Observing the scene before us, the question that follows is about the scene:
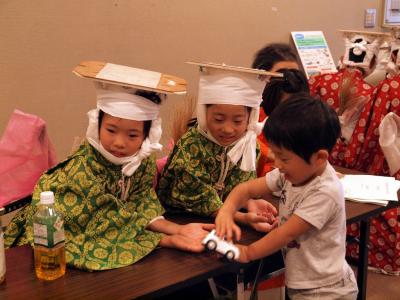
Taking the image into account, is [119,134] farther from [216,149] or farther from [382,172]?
[382,172]

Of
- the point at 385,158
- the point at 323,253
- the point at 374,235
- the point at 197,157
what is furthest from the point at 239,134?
the point at 374,235

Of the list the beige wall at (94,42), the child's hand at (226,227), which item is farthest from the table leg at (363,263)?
the beige wall at (94,42)

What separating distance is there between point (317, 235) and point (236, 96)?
Result: 1.48ft

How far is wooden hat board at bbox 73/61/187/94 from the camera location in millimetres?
1194

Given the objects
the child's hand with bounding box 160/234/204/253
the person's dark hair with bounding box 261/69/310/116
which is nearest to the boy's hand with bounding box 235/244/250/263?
the child's hand with bounding box 160/234/204/253

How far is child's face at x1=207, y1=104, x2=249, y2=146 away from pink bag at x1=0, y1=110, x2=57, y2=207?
Result: 0.52 metres

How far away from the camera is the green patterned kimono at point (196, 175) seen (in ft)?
5.00

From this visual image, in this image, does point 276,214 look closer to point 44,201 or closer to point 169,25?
point 44,201

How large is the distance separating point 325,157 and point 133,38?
1607 mm

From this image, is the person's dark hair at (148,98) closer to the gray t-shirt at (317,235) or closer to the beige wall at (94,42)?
the gray t-shirt at (317,235)

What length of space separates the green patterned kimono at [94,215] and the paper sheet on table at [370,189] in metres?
0.74

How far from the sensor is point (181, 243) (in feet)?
4.26

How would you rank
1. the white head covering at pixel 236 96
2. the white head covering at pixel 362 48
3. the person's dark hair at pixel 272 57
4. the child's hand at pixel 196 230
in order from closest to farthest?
the child's hand at pixel 196 230 → the white head covering at pixel 236 96 → the person's dark hair at pixel 272 57 → the white head covering at pixel 362 48

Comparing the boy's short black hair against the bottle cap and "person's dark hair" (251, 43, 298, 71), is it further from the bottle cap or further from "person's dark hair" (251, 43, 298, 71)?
"person's dark hair" (251, 43, 298, 71)
